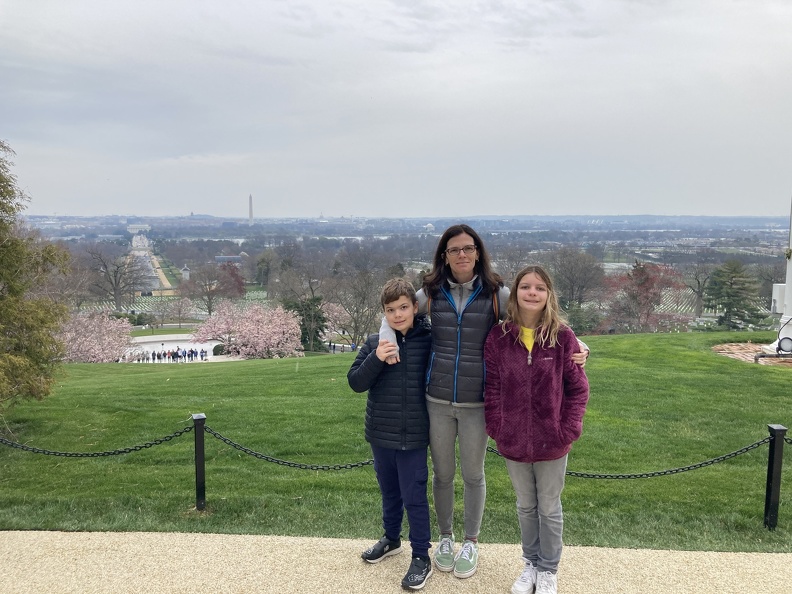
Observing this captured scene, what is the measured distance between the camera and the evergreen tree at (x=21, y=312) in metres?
6.88

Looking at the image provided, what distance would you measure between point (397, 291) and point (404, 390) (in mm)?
628

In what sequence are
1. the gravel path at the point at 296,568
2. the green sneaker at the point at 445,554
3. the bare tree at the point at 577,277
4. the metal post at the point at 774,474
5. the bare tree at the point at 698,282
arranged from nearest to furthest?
the gravel path at the point at 296,568 < the green sneaker at the point at 445,554 < the metal post at the point at 774,474 < the bare tree at the point at 698,282 < the bare tree at the point at 577,277

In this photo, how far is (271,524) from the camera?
5133 millimetres

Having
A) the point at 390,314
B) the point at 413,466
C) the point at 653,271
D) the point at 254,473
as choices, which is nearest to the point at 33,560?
the point at 254,473

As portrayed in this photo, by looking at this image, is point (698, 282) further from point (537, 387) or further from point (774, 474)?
point (537, 387)

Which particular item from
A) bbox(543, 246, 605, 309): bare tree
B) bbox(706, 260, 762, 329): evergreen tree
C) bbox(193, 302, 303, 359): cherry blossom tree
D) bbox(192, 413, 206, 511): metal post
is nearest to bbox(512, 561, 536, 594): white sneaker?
bbox(192, 413, 206, 511): metal post

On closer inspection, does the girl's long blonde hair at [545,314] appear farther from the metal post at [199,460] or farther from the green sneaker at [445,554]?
the metal post at [199,460]

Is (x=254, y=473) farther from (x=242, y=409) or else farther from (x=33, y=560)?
(x=242, y=409)

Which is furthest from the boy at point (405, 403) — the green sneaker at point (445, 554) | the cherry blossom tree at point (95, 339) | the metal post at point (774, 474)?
the cherry blossom tree at point (95, 339)

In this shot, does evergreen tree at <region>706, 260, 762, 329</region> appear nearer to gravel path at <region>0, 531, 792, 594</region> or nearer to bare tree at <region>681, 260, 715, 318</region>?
bare tree at <region>681, 260, 715, 318</region>

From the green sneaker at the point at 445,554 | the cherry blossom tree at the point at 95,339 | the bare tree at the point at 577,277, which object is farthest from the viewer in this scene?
the bare tree at the point at 577,277

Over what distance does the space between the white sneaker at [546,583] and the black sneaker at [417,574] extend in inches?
27.2

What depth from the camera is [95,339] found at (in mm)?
35406

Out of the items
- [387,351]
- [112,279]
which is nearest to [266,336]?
[387,351]
